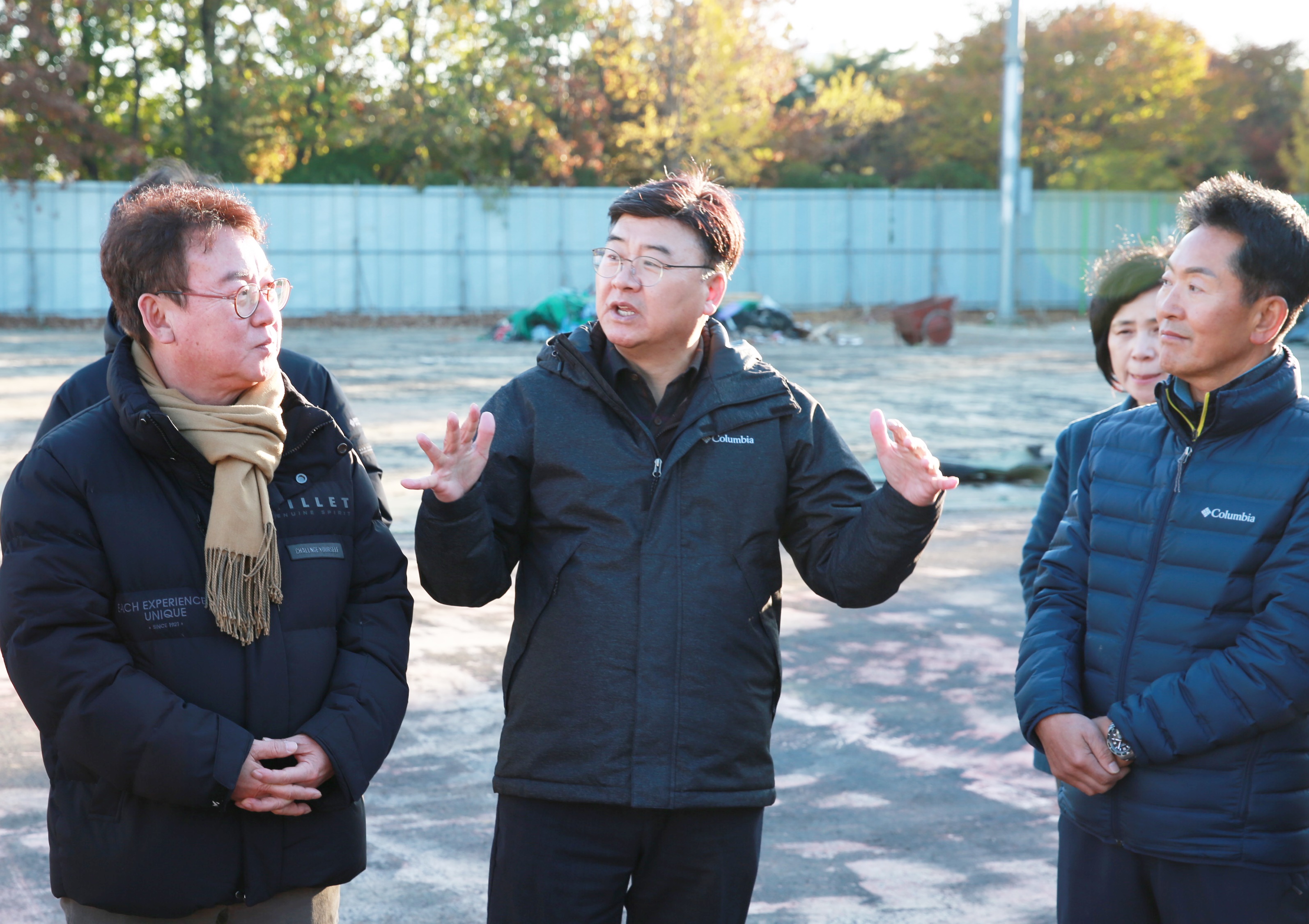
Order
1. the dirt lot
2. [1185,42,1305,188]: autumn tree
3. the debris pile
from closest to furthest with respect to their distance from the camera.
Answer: the dirt lot, the debris pile, [1185,42,1305,188]: autumn tree

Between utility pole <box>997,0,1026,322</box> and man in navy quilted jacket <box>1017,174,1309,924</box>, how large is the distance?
1029 inches

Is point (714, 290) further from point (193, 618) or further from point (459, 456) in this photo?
point (193, 618)

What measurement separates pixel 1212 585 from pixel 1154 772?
37 cm

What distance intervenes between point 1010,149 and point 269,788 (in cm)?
2752

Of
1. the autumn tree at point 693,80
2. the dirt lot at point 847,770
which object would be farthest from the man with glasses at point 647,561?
the autumn tree at point 693,80

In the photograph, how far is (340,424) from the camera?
287 centimetres

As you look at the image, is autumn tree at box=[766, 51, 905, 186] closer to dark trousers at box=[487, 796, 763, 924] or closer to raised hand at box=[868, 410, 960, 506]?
raised hand at box=[868, 410, 960, 506]

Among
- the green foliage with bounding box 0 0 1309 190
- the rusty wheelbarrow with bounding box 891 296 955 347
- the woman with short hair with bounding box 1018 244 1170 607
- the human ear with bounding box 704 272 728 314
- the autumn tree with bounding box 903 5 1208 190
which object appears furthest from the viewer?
the autumn tree with bounding box 903 5 1208 190

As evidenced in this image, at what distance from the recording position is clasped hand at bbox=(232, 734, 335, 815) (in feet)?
7.84

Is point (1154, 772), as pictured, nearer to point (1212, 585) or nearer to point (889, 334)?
point (1212, 585)

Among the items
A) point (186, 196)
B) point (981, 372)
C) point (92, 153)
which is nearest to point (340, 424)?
point (186, 196)

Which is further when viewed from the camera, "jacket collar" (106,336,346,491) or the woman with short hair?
the woman with short hair

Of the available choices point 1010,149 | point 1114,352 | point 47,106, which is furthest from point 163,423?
point 47,106

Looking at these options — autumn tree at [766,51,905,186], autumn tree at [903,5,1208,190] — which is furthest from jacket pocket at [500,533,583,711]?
autumn tree at [903,5,1208,190]
